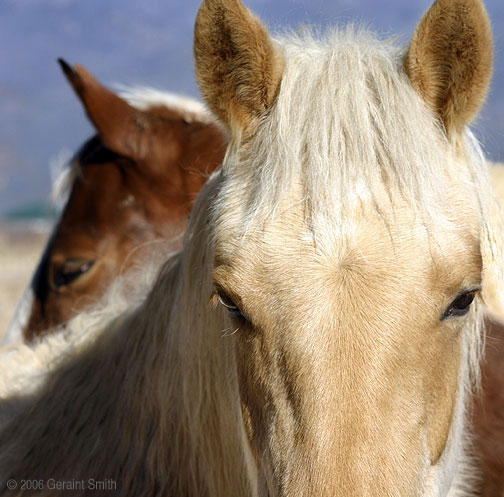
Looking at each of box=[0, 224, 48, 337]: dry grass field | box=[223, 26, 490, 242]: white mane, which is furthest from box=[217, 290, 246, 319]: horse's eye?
box=[0, 224, 48, 337]: dry grass field

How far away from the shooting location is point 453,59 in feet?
5.27

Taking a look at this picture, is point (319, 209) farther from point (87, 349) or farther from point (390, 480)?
point (87, 349)

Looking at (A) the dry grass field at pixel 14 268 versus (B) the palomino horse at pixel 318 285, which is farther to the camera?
(A) the dry grass field at pixel 14 268

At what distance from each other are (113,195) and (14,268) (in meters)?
17.4

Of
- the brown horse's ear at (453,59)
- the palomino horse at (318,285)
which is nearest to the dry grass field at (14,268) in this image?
the palomino horse at (318,285)

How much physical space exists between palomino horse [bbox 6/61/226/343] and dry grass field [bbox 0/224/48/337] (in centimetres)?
429

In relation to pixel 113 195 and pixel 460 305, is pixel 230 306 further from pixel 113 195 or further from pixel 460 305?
pixel 113 195

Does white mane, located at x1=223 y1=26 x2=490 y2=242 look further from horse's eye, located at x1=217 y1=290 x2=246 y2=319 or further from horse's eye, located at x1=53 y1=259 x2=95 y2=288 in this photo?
horse's eye, located at x1=53 y1=259 x2=95 y2=288

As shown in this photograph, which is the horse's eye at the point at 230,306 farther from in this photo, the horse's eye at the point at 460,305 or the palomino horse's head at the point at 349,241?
the horse's eye at the point at 460,305

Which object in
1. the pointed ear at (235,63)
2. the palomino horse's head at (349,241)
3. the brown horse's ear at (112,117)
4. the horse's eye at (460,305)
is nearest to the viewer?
the palomino horse's head at (349,241)

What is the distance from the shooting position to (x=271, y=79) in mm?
1697

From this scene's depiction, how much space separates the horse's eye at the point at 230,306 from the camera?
1.53 m

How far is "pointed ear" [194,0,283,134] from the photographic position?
162 cm

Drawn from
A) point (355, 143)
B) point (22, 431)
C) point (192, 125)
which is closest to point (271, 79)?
point (355, 143)
